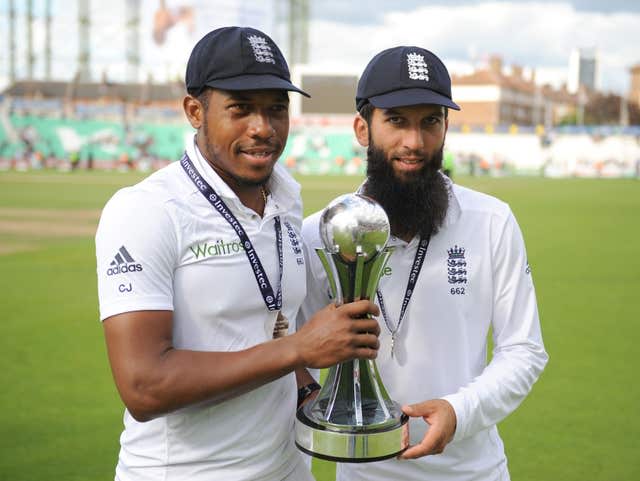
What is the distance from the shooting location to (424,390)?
239 centimetres

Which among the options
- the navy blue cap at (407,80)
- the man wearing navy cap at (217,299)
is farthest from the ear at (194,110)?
the navy blue cap at (407,80)

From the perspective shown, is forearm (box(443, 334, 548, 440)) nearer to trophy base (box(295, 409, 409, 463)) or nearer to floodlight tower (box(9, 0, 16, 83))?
trophy base (box(295, 409, 409, 463))

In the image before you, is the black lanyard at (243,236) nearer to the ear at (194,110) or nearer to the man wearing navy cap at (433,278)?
the ear at (194,110)

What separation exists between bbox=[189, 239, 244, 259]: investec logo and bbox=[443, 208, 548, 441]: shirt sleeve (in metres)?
0.75

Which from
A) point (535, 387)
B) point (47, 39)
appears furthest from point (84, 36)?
point (535, 387)

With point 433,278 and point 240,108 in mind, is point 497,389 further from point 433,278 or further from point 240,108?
point 240,108

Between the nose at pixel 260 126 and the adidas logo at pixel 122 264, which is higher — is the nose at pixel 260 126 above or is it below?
above

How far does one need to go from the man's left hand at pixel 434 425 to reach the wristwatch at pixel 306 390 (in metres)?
0.39

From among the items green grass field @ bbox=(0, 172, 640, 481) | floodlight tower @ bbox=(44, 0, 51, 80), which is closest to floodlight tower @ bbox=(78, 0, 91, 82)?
floodlight tower @ bbox=(44, 0, 51, 80)

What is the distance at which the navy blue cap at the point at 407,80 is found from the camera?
230 cm

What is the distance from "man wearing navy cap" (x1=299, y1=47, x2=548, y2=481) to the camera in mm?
2352

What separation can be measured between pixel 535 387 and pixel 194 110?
466 cm

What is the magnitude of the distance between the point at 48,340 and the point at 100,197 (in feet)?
56.2

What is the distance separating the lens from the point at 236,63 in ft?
6.32
